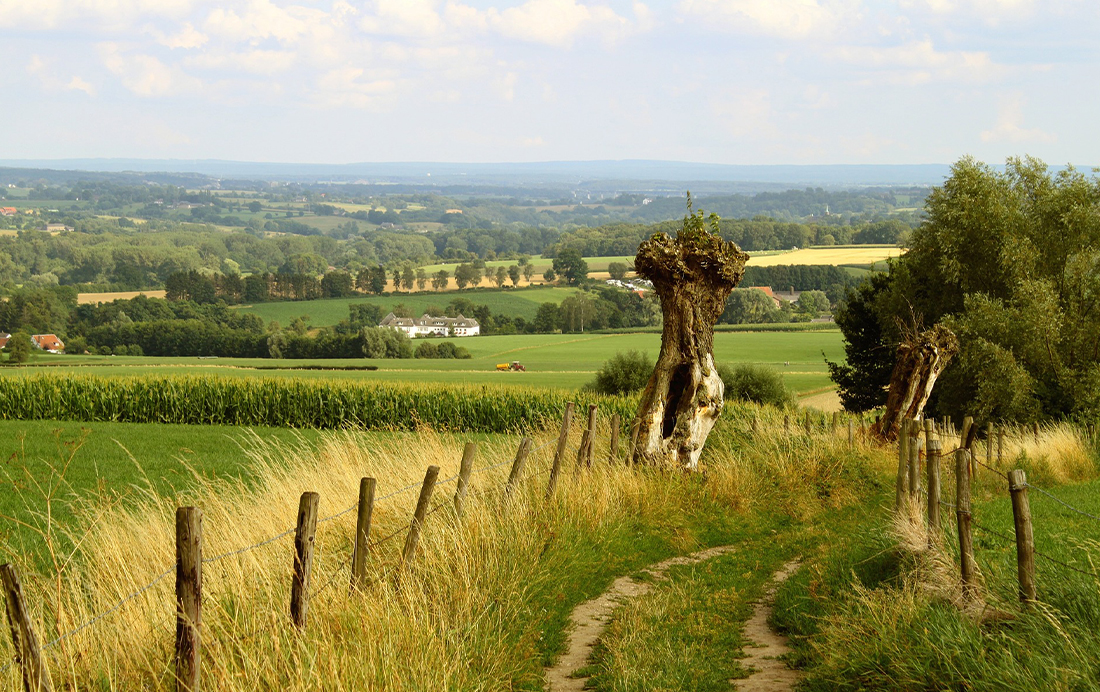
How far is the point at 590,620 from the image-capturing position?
748 cm

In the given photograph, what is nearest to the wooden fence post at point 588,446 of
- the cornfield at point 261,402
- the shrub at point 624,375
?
the cornfield at point 261,402

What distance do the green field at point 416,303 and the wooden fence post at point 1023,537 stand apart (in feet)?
360

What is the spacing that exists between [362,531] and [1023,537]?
4088 mm

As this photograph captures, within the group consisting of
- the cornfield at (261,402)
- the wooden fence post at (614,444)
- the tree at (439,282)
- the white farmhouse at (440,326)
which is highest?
the wooden fence post at (614,444)

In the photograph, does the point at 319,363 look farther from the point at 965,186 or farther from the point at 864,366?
the point at 965,186

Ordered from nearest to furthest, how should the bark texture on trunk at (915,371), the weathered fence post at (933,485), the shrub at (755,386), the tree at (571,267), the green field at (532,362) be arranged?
1. the weathered fence post at (933,485)
2. the bark texture on trunk at (915,371)
3. the shrub at (755,386)
4. the green field at (532,362)
5. the tree at (571,267)

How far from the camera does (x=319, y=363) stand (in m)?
71.1

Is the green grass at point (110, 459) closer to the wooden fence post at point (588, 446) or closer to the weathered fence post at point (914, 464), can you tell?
the wooden fence post at point (588, 446)

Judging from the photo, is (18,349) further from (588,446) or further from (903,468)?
(903,468)

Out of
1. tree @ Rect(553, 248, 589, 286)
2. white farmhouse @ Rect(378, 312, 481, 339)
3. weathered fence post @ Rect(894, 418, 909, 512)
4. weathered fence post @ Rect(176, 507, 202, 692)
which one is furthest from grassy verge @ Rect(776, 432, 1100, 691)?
tree @ Rect(553, 248, 589, 286)

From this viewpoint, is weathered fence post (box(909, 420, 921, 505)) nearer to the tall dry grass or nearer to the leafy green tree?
the tall dry grass

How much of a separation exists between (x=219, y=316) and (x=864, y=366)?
87.8 meters

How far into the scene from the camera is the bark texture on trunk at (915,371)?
17.0 m

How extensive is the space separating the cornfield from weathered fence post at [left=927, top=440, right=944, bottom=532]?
2094 cm
